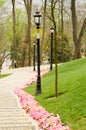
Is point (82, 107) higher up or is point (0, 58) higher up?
point (82, 107)

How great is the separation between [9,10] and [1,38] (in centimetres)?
664

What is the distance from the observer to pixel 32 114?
8.62 meters

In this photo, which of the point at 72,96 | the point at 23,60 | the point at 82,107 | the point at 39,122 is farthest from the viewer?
the point at 23,60

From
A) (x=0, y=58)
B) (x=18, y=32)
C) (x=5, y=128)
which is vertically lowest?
(x=0, y=58)

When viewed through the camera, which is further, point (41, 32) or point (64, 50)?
point (41, 32)

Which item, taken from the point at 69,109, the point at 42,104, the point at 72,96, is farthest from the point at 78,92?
the point at 69,109

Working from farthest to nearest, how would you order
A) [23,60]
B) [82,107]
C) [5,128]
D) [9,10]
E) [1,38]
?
[1,38], [9,10], [23,60], [82,107], [5,128]

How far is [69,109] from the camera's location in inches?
340

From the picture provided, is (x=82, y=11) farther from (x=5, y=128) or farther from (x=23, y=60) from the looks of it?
(x=5, y=128)

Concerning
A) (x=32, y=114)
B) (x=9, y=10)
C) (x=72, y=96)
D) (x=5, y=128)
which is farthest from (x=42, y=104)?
(x=9, y=10)

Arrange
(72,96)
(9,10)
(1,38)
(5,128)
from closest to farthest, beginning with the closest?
(5,128)
(72,96)
(9,10)
(1,38)

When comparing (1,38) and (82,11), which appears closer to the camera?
(82,11)

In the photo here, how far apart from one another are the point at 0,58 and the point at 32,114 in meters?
50.9

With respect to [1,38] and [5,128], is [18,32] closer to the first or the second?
[1,38]
